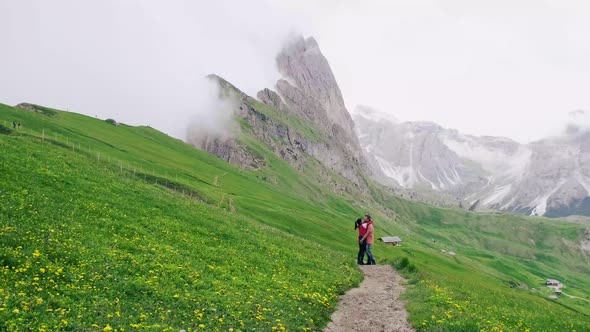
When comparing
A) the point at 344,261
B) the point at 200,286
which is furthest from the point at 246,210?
the point at 200,286

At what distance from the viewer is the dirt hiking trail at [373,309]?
82.1 ft

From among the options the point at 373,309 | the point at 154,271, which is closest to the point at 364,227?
the point at 373,309

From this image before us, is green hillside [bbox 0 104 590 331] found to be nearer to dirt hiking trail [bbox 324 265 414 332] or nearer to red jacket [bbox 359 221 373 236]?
dirt hiking trail [bbox 324 265 414 332]

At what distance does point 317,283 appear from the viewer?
32031mm

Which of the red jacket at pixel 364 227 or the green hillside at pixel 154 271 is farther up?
the red jacket at pixel 364 227

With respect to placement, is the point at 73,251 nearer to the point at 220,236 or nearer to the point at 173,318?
the point at 173,318

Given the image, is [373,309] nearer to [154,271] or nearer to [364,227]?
[154,271]

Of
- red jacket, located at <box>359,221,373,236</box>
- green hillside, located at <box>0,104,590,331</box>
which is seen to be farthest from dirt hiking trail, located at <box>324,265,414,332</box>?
red jacket, located at <box>359,221,373,236</box>

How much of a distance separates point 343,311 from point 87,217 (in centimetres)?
1878

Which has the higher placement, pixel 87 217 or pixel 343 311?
pixel 87 217

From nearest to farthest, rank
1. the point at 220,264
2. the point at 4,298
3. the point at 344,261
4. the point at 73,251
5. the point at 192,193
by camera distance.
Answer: the point at 4,298 < the point at 73,251 < the point at 220,264 < the point at 344,261 < the point at 192,193

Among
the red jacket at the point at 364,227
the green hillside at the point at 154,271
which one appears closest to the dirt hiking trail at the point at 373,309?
the green hillside at the point at 154,271

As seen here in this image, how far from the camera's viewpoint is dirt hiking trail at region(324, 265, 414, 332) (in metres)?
25.0

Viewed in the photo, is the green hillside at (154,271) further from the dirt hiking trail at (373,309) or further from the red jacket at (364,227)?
the red jacket at (364,227)
